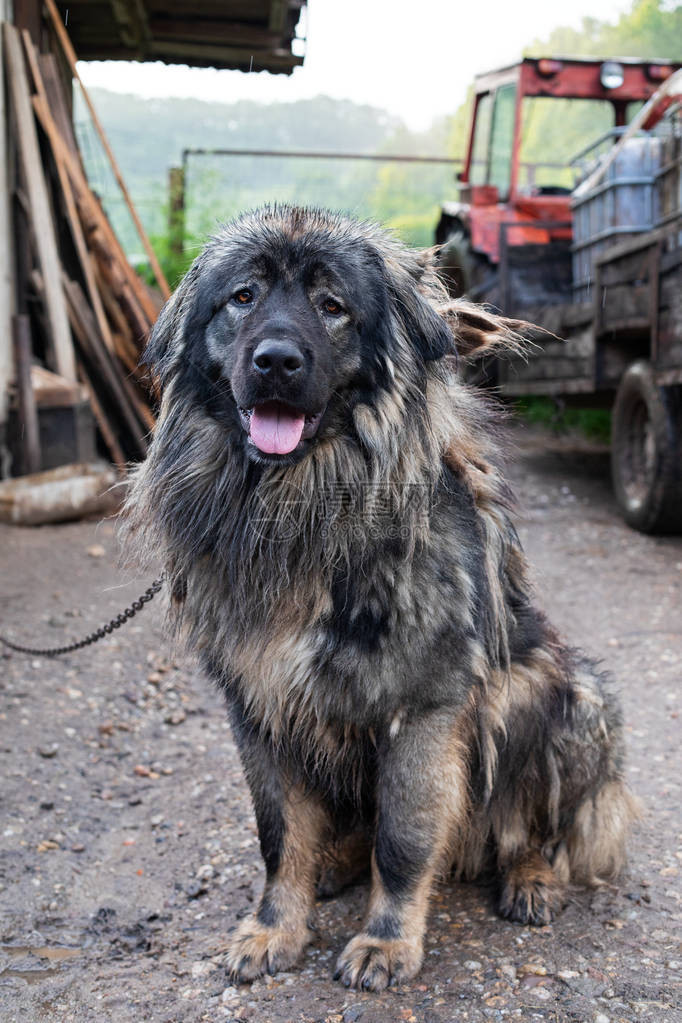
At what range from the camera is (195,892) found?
3.19 metres

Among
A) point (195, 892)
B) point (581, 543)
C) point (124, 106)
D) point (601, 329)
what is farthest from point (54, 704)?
point (124, 106)

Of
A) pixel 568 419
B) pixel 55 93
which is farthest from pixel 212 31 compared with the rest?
pixel 568 419

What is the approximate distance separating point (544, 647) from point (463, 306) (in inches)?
41.0

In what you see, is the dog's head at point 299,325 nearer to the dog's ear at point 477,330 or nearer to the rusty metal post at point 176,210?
the dog's ear at point 477,330

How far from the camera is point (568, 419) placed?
36.7ft

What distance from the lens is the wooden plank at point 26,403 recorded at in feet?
21.6

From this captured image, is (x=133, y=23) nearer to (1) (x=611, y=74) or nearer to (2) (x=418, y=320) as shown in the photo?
(1) (x=611, y=74)

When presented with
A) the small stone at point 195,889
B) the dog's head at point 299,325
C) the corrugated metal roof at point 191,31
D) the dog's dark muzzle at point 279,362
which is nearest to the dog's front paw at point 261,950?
the small stone at point 195,889

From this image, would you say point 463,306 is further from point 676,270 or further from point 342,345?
point 676,270

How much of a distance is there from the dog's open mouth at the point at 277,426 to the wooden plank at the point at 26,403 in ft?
14.7

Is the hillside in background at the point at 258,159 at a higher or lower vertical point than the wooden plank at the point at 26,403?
higher

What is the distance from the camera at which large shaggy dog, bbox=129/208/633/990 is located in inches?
96.7

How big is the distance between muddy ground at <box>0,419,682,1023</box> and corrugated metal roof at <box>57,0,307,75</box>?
4646 mm

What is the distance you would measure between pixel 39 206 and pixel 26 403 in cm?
146
